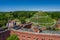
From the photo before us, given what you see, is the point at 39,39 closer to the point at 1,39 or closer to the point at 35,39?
the point at 35,39

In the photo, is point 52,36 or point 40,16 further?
point 40,16

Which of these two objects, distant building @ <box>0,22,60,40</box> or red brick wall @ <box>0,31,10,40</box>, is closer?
distant building @ <box>0,22,60,40</box>

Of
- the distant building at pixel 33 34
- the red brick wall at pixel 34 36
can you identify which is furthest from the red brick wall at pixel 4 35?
the red brick wall at pixel 34 36

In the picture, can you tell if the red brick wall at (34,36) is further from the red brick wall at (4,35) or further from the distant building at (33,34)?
the red brick wall at (4,35)

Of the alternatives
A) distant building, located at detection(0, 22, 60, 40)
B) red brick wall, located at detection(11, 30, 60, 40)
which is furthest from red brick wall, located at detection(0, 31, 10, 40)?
red brick wall, located at detection(11, 30, 60, 40)

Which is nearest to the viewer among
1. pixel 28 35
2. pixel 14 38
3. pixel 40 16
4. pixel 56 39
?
pixel 14 38

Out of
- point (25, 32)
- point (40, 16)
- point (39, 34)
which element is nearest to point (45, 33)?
point (39, 34)

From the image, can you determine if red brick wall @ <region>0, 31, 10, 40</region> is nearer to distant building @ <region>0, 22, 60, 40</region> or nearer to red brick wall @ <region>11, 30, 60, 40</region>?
distant building @ <region>0, 22, 60, 40</region>

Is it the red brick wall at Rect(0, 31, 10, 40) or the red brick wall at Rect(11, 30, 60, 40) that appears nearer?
the red brick wall at Rect(11, 30, 60, 40)

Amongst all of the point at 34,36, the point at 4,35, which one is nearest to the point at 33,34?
the point at 34,36

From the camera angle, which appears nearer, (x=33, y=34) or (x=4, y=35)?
(x=33, y=34)

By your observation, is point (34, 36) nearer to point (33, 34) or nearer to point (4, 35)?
point (33, 34)
